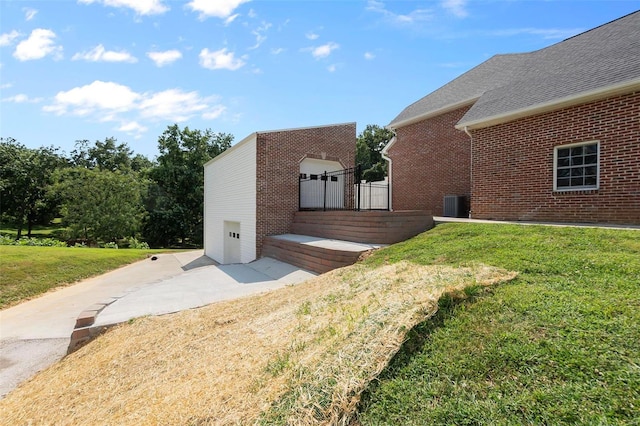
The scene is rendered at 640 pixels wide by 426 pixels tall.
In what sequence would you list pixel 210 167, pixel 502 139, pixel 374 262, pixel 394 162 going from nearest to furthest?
pixel 374 262 → pixel 502 139 → pixel 394 162 → pixel 210 167

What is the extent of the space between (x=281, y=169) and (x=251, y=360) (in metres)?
10.1

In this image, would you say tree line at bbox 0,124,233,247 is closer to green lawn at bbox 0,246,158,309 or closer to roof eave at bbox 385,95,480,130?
green lawn at bbox 0,246,158,309

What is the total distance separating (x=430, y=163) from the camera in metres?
14.6

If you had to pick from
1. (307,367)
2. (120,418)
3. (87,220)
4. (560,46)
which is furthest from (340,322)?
(87,220)

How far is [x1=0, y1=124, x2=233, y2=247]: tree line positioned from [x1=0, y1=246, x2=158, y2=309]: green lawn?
492 inches

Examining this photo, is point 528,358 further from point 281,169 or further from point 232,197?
point 232,197

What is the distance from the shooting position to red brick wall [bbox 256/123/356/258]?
12648 mm

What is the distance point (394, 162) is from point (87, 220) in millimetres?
24643

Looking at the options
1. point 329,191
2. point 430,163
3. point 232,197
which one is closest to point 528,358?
point 329,191

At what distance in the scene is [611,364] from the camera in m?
2.39

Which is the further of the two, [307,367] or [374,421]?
[307,367]

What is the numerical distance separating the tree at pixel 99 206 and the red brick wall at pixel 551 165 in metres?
27.3

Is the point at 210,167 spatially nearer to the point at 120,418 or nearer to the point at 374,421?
the point at 120,418

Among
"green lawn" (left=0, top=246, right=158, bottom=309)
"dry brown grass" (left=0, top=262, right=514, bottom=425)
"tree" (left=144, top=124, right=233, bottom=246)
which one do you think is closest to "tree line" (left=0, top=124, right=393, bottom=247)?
"tree" (left=144, top=124, right=233, bottom=246)
